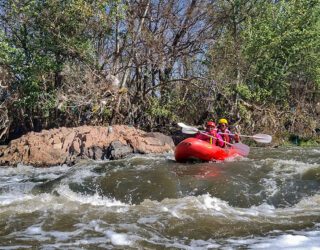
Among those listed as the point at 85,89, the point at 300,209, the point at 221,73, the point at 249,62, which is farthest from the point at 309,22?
the point at 300,209

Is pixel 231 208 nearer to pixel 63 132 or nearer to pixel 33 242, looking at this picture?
pixel 33 242

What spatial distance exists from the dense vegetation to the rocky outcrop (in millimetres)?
1918

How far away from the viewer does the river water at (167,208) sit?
447 cm

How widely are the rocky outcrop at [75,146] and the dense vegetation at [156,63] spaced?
1918 millimetres

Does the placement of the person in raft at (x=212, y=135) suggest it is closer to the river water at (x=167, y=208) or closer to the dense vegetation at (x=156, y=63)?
the river water at (x=167, y=208)

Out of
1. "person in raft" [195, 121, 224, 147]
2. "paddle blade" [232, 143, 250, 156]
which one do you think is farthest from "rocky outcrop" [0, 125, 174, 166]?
"paddle blade" [232, 143, 250, 156]

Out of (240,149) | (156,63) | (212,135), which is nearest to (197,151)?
(212,135)

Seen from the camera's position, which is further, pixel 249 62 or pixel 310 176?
pixel 249 62

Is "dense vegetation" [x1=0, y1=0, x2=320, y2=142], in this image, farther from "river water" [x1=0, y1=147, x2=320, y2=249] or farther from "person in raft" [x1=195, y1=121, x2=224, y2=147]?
"river water" [x1=0, y1=147, x2=320, y2=249]

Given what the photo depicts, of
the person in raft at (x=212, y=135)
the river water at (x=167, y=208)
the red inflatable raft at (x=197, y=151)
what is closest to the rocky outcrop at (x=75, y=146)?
the river water at (x=167, y=208)

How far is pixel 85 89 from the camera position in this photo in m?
13.5

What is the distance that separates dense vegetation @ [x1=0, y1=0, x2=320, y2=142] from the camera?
13.4m

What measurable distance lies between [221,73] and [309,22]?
13.8 ft

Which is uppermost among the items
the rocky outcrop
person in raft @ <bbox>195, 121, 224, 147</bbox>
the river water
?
person in raft @ <bbox>195, 121, 224, 147</bbox>
